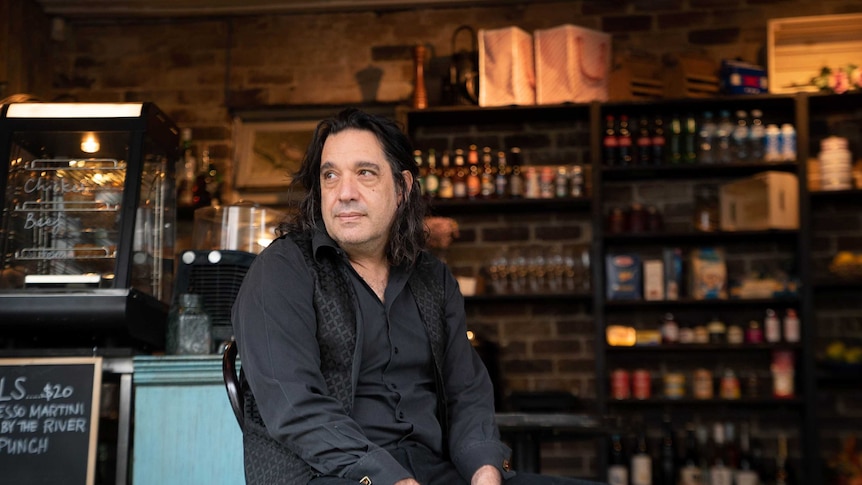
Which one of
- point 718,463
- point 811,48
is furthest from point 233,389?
point 811,48

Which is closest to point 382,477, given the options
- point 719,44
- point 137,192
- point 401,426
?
point 401,426

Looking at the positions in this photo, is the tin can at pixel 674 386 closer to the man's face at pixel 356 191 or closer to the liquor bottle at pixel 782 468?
the liquor bottle at pixel 782 468

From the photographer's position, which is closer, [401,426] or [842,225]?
[401,426]

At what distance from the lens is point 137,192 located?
9.23ft

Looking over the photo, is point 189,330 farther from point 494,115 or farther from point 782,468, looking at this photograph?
point 782,468

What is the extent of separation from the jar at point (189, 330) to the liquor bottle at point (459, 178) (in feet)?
9.10

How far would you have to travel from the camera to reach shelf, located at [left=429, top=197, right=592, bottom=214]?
17.6 ft

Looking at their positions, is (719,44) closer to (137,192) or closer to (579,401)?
(579,401)

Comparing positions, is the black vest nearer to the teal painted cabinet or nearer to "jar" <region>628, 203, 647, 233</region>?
the teal painted cabinet

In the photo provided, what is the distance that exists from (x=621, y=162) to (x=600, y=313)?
0.78 m

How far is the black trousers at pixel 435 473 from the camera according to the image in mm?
2029

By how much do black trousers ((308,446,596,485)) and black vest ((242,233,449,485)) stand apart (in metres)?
0.10

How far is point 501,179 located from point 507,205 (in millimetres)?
143

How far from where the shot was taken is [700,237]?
5359mm
